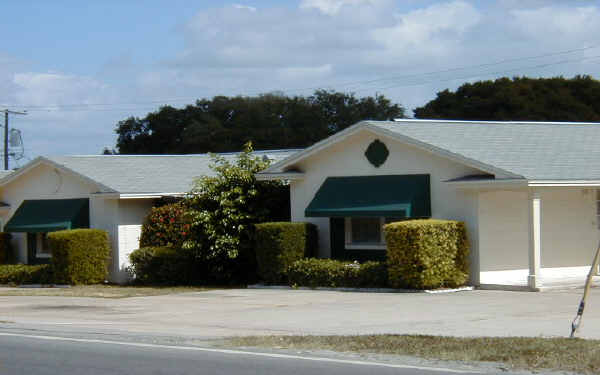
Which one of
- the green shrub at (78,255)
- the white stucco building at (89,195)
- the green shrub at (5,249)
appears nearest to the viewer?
the green shrub at (78,255)

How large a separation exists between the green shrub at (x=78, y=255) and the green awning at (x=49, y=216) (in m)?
1.45

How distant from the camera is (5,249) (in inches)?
1282

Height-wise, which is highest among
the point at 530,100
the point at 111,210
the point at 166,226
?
the point at 530,100

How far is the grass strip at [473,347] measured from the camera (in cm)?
1116

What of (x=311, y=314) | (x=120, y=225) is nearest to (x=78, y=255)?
(x=120, y=225)

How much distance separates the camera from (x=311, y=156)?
25.7 m

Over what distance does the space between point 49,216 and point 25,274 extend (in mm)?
2050

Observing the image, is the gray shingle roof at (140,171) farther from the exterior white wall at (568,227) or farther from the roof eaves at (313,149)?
the exterior white wall at (568,227)

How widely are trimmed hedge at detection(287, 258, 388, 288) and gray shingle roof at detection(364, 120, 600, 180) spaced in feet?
11.4

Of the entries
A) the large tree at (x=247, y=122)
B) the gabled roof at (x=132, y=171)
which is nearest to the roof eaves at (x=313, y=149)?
the gabled roof at (x=132, y=171)

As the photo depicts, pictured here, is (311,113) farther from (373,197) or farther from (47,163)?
(373,197)

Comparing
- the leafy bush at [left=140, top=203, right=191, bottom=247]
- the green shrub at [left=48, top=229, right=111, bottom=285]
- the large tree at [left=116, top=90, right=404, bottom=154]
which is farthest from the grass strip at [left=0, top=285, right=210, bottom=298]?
the large tree at [left=116, top=90, right=404, bottom=154]

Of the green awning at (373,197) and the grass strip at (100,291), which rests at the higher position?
the green awning at (373,197)

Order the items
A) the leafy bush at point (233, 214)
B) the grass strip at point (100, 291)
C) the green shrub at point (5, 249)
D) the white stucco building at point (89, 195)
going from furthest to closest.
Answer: the green shrub at point (5, 249) → the white stucco building at point (89, 195) → the leafy bush at point (233, 214) → the grass strip at point (100, 291)
